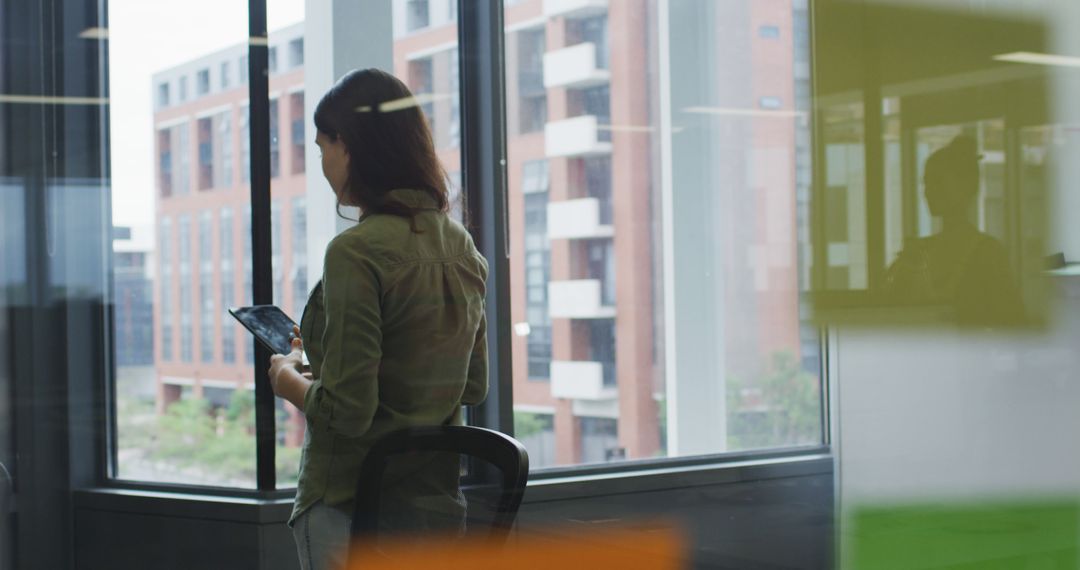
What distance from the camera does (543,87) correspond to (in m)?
3.14

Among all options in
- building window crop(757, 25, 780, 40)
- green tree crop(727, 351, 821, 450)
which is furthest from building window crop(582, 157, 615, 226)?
green tree crop(727, 351, 821, 450)

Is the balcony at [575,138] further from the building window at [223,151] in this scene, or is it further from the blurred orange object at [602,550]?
the blurred orange object at [602,550]

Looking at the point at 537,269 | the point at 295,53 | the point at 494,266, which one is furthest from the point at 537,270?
the point at 295,53

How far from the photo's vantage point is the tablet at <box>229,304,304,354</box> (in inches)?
84.3

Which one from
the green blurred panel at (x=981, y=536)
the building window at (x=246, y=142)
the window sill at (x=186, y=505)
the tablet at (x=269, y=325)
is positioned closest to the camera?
the tablet at (x=269, y=325)

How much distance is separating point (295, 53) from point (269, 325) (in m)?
1.07

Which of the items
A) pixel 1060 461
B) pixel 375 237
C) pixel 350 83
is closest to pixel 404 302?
pixel 375 237

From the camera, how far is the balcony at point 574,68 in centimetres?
314

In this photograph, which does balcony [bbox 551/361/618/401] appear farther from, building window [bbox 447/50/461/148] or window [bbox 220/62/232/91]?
window [bbox 220/62/232/91]

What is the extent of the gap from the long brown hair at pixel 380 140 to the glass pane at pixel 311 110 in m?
1.04

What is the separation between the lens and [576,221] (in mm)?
3186

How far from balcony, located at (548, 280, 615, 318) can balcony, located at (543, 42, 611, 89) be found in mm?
606

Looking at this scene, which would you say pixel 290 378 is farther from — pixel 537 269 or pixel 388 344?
pixel 537 269

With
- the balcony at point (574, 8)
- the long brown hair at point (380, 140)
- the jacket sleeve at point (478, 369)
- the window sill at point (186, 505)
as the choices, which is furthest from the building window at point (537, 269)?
the long brown hair at point (380, 140)
